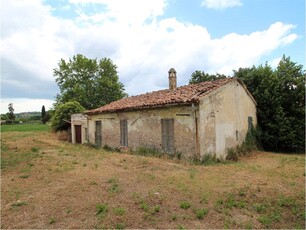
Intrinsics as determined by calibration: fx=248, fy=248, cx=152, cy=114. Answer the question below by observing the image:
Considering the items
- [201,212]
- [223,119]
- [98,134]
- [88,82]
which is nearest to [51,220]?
[201,212]

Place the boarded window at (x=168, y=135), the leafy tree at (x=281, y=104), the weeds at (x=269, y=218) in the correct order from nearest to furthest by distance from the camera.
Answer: the weeds at (x=269, y=218) → the boarded window at (x=168, y=135) → the leafy tree at (x=281, y=104)

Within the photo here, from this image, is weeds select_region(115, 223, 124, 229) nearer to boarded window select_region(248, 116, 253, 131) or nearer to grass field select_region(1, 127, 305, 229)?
grass field select_region(1, 127, 305, 229)

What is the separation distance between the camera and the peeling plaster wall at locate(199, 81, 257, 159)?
1073 centimetres

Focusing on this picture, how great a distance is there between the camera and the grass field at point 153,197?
4.75 meters

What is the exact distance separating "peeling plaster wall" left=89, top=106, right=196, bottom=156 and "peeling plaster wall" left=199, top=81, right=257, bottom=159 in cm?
56

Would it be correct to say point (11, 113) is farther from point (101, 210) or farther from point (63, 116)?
point (101, 210)

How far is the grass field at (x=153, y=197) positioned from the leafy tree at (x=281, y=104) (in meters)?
5.28

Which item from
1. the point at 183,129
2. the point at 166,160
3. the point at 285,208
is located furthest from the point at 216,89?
the point at 285,208

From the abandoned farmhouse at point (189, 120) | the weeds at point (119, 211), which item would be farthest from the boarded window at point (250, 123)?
the weeds at point (119, 211)

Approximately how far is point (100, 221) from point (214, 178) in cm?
423

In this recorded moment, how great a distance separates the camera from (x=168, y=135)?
38.9 feet

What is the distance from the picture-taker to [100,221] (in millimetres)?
4715

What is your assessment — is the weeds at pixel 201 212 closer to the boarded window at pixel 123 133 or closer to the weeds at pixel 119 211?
the weeds at pixel 119 211

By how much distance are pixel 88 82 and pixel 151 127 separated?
2809cm
